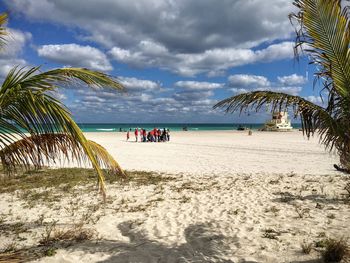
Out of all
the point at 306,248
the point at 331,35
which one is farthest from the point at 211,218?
the point at 331,35

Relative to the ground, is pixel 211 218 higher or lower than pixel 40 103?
lower

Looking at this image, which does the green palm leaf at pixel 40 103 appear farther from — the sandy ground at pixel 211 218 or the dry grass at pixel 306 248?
the dry grass at pixel 306 248

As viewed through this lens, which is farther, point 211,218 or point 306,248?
point 211,218

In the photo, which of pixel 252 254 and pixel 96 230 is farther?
pixel 96 230

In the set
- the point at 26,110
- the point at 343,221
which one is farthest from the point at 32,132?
the point at 343,221

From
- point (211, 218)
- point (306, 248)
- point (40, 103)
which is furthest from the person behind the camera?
point (211, 218)

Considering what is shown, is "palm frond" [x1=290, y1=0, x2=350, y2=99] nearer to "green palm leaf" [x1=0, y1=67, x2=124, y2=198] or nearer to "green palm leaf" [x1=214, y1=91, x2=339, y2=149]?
"green palm leaf" [x1=214, y1=91, x2=339, y2=149]

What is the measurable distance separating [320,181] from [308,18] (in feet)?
25.1

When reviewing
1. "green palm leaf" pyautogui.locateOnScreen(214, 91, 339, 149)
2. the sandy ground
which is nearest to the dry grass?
the sandy ground

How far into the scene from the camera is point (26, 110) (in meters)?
3.84

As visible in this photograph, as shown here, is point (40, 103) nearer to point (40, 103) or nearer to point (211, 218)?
point (40, 103)

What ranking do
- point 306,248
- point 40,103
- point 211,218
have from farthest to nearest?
point 211,218, point 306,248, point 40,103

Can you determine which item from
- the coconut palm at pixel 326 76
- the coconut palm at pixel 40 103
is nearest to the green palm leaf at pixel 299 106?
the coconut palm at pixel 326 76

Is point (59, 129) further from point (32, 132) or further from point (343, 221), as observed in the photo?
point (343, 221)
